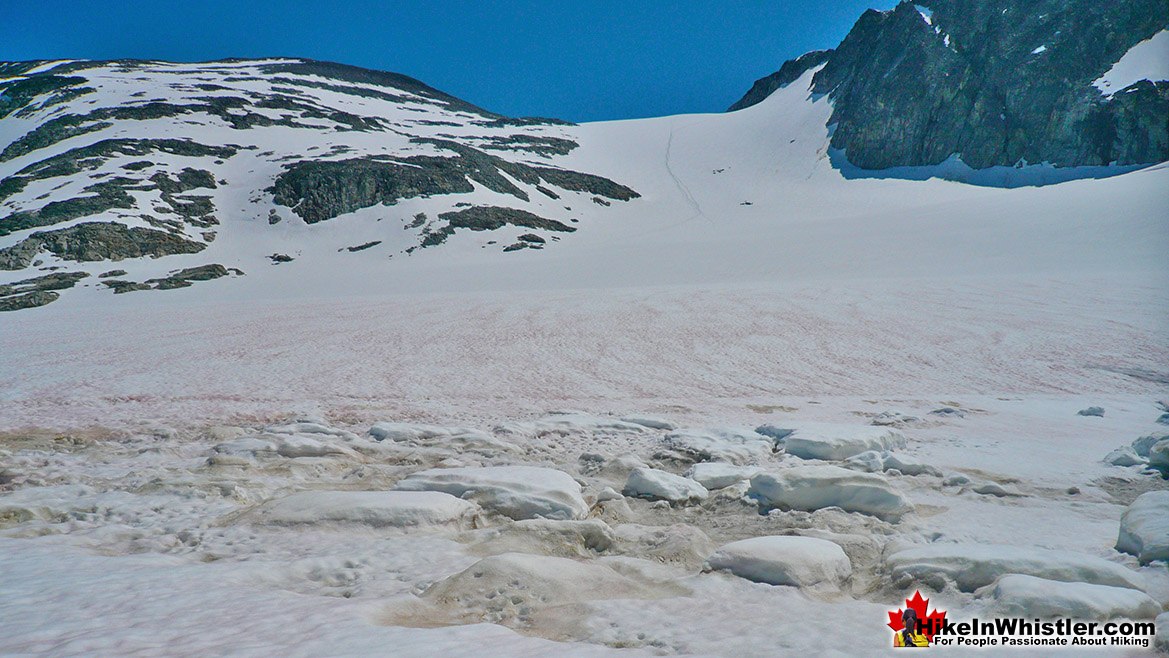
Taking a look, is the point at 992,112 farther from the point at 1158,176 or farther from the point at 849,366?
the point at 849,366

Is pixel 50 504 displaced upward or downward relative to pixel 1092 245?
downward

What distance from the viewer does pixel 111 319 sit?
22.5 m

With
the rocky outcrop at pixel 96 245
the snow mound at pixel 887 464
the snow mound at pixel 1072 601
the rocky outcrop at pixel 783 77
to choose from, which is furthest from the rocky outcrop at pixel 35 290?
the rocky outcrop at pixel 783 77

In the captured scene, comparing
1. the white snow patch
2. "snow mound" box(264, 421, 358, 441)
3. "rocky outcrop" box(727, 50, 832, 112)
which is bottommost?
"snow mound" box(264, 421, 358, 441)

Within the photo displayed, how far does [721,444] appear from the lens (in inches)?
290

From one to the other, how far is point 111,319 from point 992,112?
8173 cm

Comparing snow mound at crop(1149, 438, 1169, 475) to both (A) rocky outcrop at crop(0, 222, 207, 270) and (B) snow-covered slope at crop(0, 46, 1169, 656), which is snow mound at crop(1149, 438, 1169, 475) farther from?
(A) rocky outcrop at crop(0, 222, 207, 270)

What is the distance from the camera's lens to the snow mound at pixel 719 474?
19.7 feet

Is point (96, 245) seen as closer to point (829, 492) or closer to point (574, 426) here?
point (574, 426)

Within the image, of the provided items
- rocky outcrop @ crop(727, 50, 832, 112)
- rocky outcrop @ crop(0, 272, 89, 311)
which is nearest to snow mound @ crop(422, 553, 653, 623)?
rocky outcrop @ crop(0, 272, 89, 311)

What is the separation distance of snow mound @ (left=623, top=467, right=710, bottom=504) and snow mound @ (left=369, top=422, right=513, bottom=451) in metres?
1.84

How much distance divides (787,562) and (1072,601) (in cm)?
144

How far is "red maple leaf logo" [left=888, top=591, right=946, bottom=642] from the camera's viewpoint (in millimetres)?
3225

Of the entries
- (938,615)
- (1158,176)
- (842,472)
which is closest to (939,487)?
(842,472)
